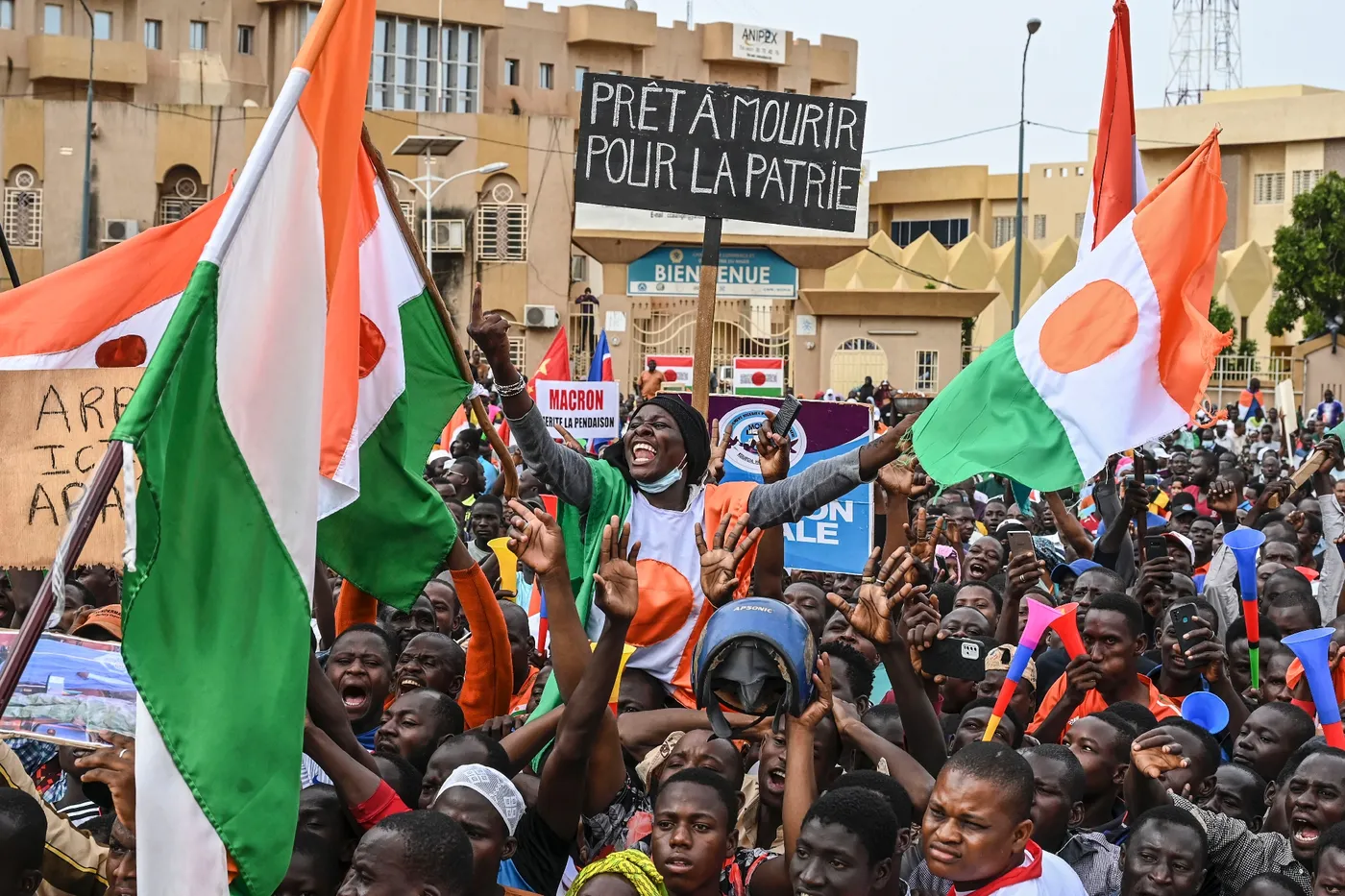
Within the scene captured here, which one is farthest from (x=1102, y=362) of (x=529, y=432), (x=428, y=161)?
(x=428, y=161)

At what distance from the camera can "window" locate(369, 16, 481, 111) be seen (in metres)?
49.6

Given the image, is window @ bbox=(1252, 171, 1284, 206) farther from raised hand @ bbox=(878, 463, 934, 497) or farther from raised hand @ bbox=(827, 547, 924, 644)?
raised hand @ bbox=(827, 547, 924, 644)

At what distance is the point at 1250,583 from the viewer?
679 centimetres

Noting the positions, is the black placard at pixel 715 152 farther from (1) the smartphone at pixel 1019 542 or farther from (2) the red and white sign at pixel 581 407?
(2) the red and white sign at pixel 581 407

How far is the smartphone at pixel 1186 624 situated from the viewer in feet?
21.2

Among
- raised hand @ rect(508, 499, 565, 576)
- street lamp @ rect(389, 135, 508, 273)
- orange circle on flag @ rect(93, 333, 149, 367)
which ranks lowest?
raised hand @ rect(508, 499, 565, 576)

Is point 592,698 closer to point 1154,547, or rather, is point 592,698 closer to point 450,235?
point 1154,547

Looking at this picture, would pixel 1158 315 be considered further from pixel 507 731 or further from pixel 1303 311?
pixel 1303 311

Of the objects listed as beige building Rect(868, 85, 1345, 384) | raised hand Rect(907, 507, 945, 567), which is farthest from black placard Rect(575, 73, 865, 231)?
beige building Rect(868, 85, 1345, 384)

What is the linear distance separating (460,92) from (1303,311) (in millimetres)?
23526

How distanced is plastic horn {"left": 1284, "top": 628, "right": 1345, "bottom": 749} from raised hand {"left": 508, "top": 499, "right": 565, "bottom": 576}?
7.10ft

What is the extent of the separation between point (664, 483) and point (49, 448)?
6.33 ft

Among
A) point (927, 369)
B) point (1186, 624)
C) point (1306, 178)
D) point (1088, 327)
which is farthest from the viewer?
point (1306, 178)

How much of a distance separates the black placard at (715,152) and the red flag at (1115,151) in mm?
1252
